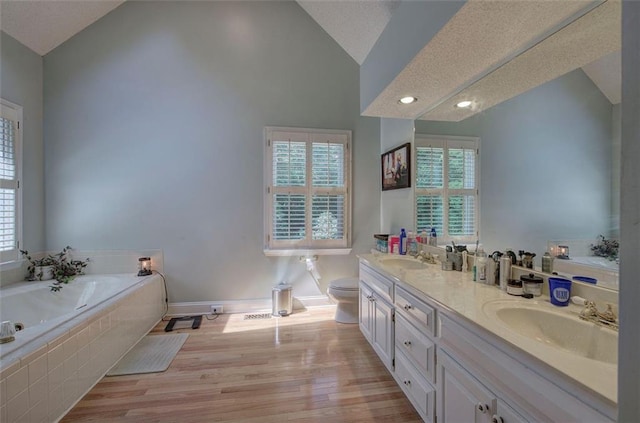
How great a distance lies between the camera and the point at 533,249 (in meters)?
1.51

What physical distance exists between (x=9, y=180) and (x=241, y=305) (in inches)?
99.3

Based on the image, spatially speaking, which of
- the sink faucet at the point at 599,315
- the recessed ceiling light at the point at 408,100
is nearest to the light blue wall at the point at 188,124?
the recessed ceiling light at the point at 408,100

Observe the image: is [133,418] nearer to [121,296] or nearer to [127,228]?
[121,296]

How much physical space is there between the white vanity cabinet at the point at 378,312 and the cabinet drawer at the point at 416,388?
0.40 feet

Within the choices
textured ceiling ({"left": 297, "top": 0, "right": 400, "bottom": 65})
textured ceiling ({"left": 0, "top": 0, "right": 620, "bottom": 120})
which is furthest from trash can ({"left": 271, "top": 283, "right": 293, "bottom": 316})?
textured ceiling ({"left": 297, "top": 0, "right": 400, "bottom": 65})

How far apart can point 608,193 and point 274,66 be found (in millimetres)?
3148

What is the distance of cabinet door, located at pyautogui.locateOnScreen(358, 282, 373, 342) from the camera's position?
228 centimetres

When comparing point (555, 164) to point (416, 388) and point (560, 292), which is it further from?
point (416, 388)

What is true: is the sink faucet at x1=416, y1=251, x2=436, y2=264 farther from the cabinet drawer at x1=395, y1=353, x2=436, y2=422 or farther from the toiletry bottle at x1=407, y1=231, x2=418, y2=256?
the cabinet drawer at x1=395, y1=353, x2=436, y2=422

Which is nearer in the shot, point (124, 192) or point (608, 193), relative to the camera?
point (608, 193)

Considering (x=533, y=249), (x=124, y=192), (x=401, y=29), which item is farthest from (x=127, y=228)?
(x=533, y=249)

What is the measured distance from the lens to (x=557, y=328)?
1141 mm

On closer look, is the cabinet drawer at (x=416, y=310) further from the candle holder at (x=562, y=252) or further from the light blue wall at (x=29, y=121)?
the light blue wall at (x=29, y=121)

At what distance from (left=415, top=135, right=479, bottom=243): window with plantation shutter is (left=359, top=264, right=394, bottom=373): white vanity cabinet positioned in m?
0.66
